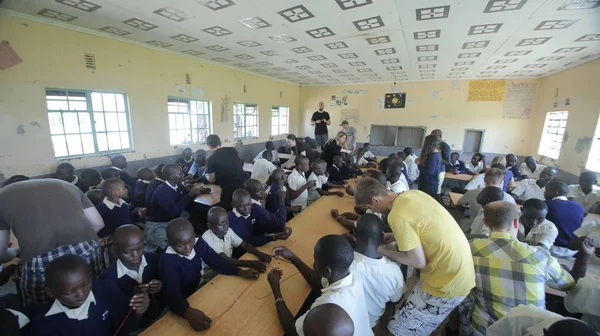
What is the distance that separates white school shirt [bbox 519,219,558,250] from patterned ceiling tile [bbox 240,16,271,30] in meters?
4.10

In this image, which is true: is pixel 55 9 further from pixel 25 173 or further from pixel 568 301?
pixel 568 301

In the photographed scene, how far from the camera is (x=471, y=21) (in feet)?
11.1

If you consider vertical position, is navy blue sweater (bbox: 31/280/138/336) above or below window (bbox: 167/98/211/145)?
below

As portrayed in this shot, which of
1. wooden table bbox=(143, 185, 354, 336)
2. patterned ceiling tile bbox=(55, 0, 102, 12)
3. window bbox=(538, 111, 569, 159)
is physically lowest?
wooden table bbox=(143, 185, 354, 336)

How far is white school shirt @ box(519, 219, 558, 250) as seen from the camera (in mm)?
2045

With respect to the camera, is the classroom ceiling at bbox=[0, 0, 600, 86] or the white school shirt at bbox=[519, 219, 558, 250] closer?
the white school shirt at bbox=[519, 219, 558, 250]

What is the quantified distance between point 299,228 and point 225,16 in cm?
317

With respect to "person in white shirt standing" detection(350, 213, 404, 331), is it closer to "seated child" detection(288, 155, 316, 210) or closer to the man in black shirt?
"seated child" detection(288, 155, 316, 210)

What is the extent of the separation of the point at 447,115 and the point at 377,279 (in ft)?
28.7

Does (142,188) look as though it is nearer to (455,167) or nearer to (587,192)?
(587,192)

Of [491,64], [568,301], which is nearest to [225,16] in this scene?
[568,301]

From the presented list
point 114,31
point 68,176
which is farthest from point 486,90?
point 68,176

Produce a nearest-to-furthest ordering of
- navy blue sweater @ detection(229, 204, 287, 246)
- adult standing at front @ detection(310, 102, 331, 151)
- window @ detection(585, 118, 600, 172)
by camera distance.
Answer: navy blue sweater @ detection(229, 204, 287, 246) < window @ detection(585, 118, 600, 172) < adult standing at front @ detection(310, 102, 331, 151)

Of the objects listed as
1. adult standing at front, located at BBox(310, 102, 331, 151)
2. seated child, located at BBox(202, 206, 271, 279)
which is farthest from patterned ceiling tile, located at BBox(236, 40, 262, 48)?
adult standing at front, located at BBox(310, 102, 331, 151)
